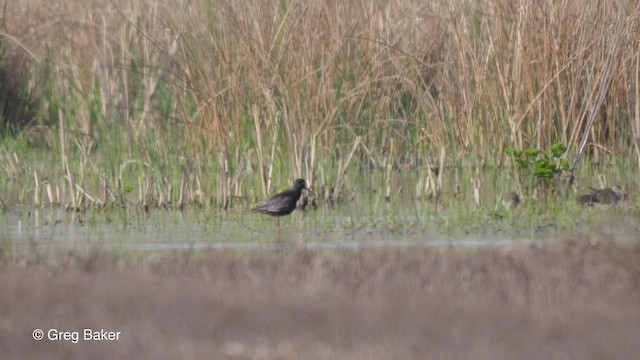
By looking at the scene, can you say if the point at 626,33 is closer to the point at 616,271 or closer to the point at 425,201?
the point at 425,201

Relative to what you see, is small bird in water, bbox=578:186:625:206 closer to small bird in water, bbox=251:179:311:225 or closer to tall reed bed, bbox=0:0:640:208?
tall reed bed, bbox=0:0:640:208

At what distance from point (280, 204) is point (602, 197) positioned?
1583mm

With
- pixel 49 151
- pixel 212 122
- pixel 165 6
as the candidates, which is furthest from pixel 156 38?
pixel 212 122

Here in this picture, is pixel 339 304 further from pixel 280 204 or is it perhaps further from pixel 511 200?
pixel 511 200

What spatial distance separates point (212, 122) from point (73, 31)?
→ 11.1 ft

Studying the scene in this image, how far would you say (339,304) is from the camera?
4.73 m

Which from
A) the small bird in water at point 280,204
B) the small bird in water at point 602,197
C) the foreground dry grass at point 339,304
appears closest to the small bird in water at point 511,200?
the small bird in water at point 602,197

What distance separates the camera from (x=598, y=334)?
4340mm

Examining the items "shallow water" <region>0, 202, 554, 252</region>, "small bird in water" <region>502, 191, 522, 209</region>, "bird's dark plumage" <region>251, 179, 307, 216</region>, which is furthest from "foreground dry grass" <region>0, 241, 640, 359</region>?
"small bird in water" <region>502, 191, 522, 209</region>

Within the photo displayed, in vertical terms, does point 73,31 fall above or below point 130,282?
above

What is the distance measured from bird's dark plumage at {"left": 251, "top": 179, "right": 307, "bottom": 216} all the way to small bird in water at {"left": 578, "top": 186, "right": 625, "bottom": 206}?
4.70 feet

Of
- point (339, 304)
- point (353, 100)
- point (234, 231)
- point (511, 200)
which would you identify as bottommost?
point (339, 304)

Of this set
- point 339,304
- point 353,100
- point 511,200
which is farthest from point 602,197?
point 339,304

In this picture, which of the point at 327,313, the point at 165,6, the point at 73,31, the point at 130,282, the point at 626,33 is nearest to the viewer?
the point at 327,313
